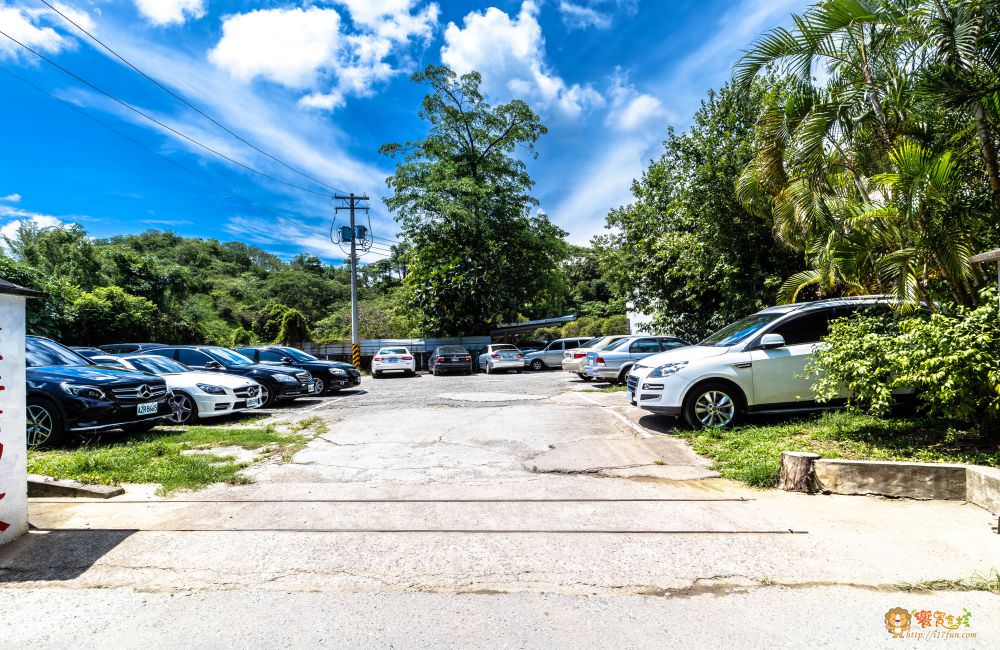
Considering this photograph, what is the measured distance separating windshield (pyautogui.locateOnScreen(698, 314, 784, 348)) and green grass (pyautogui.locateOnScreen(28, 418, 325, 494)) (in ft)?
21.6

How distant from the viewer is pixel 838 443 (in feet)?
20.5

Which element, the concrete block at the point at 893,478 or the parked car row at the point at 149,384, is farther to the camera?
the parked car row at the point at 149,384

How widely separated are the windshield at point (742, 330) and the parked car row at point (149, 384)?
8643mm

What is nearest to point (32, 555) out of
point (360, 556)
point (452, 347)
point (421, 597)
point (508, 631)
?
point (360, 556)

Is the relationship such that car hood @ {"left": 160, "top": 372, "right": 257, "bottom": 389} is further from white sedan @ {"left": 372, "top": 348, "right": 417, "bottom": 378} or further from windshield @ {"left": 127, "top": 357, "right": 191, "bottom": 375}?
white sedan @ {"left": 372, "top": 348, "right": 417, "bottom": 378}

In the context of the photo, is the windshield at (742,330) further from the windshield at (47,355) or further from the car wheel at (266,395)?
the windshield at (47,355)

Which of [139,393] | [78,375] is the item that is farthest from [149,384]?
[78,375]

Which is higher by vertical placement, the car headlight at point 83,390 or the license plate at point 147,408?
the car headlight at point 83,390

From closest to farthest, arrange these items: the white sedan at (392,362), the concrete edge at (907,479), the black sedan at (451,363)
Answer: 1. the concrete edge at (907,479)
2. the white sedan at (392,362)
3. the black sedan at (451,363)

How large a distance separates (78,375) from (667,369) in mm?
8313

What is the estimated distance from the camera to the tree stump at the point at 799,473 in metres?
5.18

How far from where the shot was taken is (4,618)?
9.60 feet

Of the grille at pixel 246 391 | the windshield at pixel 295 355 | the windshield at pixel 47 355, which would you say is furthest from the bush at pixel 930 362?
the windshield at pixel 295 355

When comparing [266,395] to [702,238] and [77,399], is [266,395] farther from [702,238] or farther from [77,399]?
[702,238]
